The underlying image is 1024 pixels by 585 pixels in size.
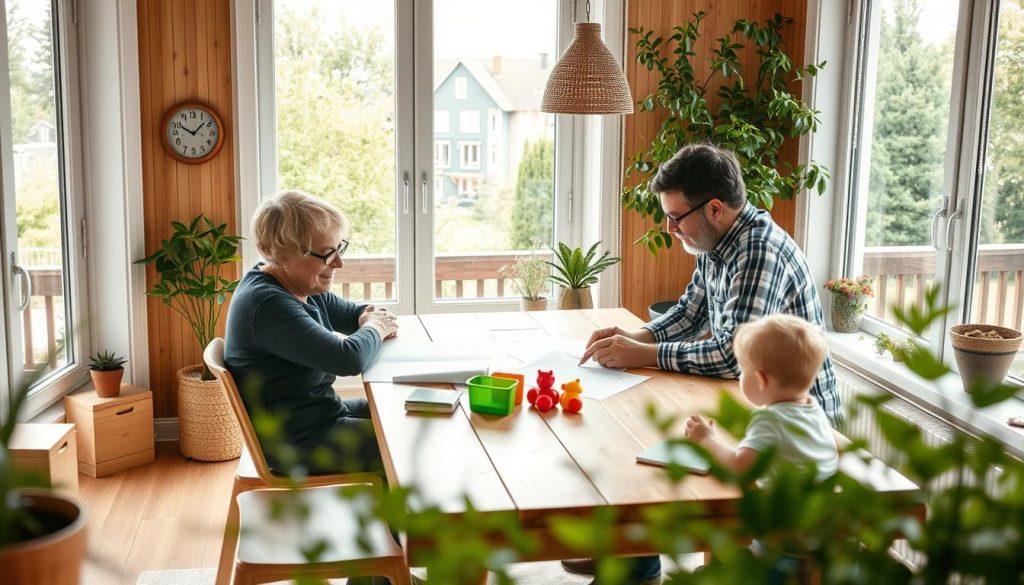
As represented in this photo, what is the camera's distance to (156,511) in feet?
12.1

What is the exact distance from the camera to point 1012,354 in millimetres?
3154

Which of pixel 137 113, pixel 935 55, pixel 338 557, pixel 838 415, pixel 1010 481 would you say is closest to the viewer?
pixel 1010 481

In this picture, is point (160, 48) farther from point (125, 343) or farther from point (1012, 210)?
point (1012, 210)

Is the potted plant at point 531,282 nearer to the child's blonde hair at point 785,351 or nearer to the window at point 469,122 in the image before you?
the window at point 469,122

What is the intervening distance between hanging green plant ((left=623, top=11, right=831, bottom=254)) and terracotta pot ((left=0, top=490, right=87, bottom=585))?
3.46 meters

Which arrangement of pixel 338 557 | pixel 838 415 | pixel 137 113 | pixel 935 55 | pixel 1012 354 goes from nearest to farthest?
pixel 338 557
pixel 838 415
pixel 1012 354
pixel 935 55
pixel 137 113

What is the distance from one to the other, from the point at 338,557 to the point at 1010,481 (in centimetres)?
168

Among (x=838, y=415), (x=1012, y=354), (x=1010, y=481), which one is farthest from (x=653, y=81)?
(x=1010, y=481)

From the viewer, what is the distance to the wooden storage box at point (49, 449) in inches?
126

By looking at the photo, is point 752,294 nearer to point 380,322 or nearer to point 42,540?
point 380,322

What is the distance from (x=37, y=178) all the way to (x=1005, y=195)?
3383 mm

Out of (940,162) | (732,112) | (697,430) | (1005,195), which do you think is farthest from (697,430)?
(732,112)

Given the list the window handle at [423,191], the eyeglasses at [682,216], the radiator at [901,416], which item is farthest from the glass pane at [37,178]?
the radiator at [901,416]

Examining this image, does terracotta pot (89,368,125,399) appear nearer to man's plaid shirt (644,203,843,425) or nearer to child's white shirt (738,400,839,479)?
man's plaid shirt (644,203,843,425)
